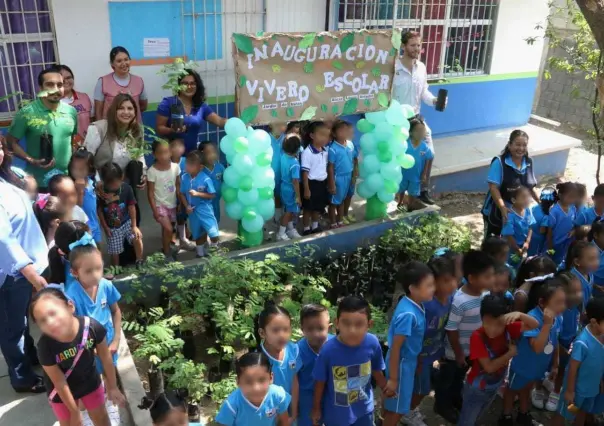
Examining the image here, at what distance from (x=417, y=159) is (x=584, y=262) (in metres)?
2.53

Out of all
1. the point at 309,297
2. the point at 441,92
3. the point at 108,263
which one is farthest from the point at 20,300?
the point at 441,92

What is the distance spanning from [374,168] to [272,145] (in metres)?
1.07

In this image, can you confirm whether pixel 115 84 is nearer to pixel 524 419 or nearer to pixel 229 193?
pixel 229 193

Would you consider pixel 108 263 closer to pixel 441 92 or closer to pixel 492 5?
pixel 441 92

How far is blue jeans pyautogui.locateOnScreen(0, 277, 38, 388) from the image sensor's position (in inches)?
137

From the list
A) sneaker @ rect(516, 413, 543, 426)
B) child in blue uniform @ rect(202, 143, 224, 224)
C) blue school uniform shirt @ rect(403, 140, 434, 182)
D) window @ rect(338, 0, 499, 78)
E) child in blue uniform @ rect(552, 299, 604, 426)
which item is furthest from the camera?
window @ rect(338, 0, 499, 78)

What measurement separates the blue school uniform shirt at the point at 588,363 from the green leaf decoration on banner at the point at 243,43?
335 centimetres

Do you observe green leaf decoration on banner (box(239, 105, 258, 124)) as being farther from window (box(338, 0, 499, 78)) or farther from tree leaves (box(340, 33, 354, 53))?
window (box(338, 0, 499, 78))

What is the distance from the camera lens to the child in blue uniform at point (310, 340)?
3209 mm

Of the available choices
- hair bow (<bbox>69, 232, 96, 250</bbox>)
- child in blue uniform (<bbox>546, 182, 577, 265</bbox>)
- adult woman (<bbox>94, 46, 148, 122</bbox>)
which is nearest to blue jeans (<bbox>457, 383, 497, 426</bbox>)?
child in blue uniform (<bbox>546, 182, 577, 265</bbox>)

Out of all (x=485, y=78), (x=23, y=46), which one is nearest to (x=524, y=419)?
(x=23, y=46)

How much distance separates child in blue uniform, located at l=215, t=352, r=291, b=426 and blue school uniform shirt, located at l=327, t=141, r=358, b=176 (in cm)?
300

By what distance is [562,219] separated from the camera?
16.3 ft

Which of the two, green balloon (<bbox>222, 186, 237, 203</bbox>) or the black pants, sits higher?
green balloon (<bbox>222, 186, 237, 203</bbox>)
